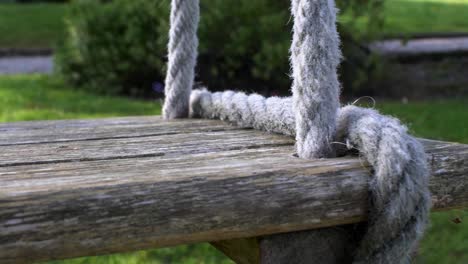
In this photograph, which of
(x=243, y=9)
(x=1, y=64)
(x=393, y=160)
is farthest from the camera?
(x=1, y=64)

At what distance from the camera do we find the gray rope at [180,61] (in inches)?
77.9

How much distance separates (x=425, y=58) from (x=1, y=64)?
20.9 ft

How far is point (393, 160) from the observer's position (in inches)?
42.6

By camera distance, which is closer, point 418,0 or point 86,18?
point 86,18

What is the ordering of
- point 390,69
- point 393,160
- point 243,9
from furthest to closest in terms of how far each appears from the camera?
point 390,69
point 243,9
point 393,160

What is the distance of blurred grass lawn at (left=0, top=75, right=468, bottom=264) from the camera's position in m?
2.96

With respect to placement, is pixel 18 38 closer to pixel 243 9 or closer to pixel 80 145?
pixel 243 9

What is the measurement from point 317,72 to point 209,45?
6059mm

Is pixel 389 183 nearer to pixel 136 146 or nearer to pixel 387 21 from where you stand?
pixel 136 146

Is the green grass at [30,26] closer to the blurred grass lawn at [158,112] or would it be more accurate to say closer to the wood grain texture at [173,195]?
A: the blurred grass lawn at [158,112]

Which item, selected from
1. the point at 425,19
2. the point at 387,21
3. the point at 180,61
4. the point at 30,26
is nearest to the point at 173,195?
the point at 180,61

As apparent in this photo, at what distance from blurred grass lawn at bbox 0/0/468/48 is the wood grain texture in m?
8.35

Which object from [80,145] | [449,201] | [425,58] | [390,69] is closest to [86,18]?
[390,69]

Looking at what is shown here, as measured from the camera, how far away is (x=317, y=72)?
1.20 m
